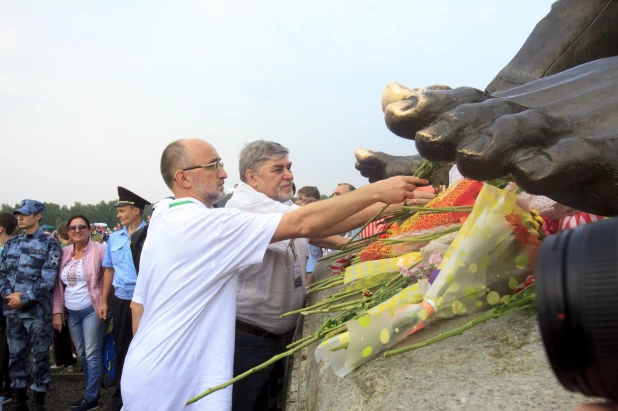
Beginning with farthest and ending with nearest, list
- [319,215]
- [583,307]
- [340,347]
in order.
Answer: [319,215] → [340,347] → [583,307]

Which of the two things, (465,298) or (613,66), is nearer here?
(613,66)

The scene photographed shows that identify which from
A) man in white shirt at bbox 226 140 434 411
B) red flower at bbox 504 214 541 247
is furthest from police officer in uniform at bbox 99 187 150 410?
red flower at bbox 504 214 541 247

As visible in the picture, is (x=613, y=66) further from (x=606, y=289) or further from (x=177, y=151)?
(x=177, y=151)

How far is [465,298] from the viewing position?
1588 mm

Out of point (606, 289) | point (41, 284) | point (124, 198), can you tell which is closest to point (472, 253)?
point (606, 289)

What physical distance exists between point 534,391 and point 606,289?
2.12 feet

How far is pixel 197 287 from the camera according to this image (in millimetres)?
2410

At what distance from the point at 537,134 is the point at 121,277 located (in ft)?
15.7

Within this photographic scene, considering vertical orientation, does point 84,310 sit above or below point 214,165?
below

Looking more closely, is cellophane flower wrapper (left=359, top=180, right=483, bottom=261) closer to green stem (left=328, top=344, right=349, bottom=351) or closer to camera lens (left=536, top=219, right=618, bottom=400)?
green stem (left=328, top=344, right=349, bottom=351)

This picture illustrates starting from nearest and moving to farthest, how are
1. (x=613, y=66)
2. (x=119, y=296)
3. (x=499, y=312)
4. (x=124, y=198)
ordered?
1. (x=613, y=66)
2. (x=499, y=312)
3. (x=119, y=296)
4. (x=124, y=198)

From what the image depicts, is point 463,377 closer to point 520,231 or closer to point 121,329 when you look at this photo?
point 520,231

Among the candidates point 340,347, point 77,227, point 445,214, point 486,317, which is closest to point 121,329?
point 77,227

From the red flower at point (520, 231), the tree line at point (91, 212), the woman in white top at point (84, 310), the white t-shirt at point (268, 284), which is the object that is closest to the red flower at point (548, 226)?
the red flower at point (520, 231)
